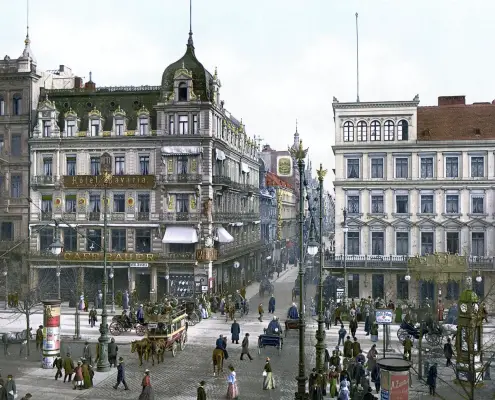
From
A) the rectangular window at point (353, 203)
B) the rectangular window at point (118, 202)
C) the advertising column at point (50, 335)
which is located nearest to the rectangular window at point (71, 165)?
the rectangular window at point (118, 202)

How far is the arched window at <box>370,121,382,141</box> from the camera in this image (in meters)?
50.7

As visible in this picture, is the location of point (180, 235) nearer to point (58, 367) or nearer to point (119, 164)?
point (119, 164)

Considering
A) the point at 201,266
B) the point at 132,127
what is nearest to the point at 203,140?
the point at 132,127

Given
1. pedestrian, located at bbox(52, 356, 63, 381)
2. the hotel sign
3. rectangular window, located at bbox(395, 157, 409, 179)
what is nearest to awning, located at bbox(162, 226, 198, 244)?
the hotel sign

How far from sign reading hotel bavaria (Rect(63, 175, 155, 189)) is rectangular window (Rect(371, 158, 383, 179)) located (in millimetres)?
17846

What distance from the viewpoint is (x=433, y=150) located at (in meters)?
49.8

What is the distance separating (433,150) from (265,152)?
227 feet

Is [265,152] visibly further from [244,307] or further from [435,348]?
[435,348]

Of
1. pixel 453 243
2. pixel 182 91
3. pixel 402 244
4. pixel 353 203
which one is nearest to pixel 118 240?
pixel 182 91

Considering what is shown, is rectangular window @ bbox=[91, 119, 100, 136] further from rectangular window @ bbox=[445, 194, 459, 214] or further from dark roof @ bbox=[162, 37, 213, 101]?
rectangular window @ bbox=[445, 194, 459, 214]

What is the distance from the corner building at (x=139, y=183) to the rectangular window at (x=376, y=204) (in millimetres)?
12193

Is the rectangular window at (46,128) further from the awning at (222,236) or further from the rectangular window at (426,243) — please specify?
the rectangular window at (426,243)

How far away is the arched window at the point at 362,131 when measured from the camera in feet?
167

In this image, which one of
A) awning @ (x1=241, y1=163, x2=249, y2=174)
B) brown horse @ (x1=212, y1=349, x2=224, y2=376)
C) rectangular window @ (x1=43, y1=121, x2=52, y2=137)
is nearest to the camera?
brown horse @ (x1=212, y1=349, x2=224, y2=376)
